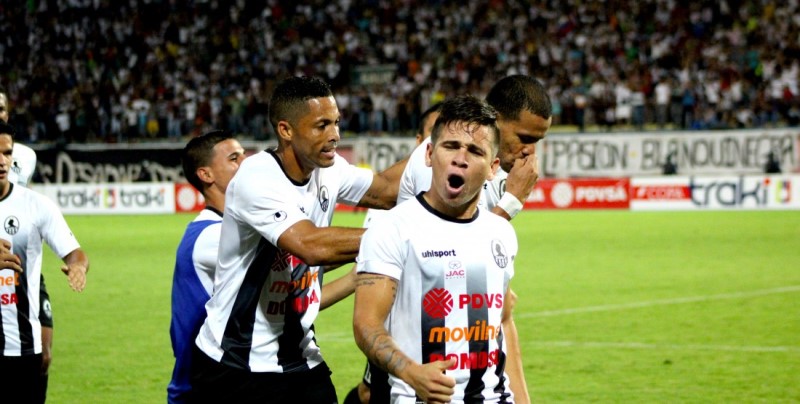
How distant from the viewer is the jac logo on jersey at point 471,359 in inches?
149

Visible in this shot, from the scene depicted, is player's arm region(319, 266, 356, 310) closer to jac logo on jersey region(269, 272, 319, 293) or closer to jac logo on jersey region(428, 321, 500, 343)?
jac logo on jersey region(269, 272, 319, 293)

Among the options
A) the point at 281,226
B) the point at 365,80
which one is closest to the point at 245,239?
the point at 281,226

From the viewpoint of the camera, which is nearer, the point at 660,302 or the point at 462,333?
the point at 462,333

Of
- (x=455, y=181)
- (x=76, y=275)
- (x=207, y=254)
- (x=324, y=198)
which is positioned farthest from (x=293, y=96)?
(x=76, y=275)

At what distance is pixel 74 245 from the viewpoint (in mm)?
6211

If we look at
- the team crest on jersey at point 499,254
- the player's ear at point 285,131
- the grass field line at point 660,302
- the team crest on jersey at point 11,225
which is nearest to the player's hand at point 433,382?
the team crest on jersey at point 499,254

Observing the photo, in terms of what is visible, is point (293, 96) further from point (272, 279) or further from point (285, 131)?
point (272, 279)

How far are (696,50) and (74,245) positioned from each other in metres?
28.1

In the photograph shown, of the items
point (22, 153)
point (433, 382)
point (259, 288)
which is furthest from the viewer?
point (22, 153)

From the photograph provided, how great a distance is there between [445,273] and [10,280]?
3111mm

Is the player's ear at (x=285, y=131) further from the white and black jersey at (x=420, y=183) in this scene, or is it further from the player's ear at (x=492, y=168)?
the player's ear at (x=492, y=168)

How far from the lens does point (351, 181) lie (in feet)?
17.1

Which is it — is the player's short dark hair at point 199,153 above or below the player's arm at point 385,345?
above

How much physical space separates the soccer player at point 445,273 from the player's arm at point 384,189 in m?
1.44
